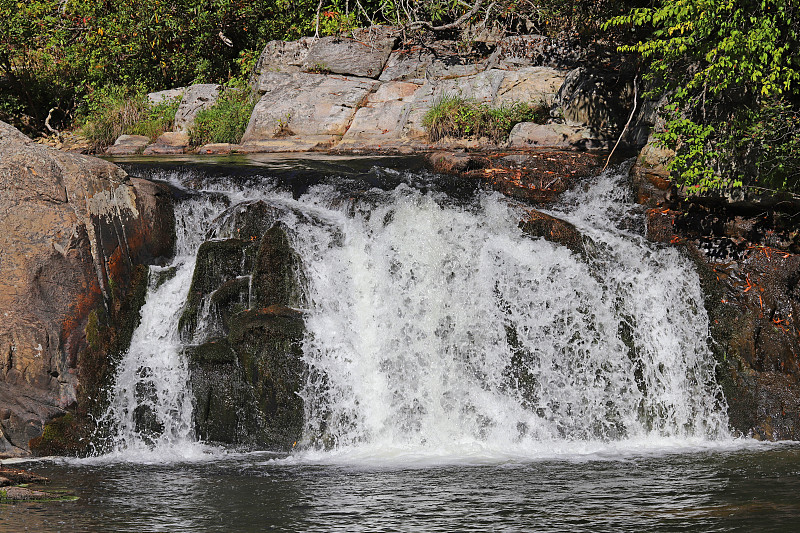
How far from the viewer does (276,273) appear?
30.2 ft

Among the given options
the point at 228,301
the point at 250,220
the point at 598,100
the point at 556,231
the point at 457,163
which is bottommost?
the point at 228,301

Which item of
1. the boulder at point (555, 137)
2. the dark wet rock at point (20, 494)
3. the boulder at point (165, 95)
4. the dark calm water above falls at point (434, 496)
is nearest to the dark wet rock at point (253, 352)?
the dark calm water above falls at point (434, 496)

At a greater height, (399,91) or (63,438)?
(399,91)

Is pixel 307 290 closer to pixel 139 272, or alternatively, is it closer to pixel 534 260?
pixel 139 272

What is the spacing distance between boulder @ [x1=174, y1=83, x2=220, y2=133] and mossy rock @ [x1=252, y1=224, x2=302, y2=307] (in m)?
9.06

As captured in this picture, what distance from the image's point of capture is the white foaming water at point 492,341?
880cm

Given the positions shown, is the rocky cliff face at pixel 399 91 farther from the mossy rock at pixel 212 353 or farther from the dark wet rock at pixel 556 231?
the mossy rock at pixel 212 353

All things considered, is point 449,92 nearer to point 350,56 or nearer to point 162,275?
point 350,56

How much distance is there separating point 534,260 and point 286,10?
13699 mm

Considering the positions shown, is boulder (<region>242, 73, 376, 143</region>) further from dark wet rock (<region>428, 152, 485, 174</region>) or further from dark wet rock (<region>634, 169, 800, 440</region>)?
dark wet rock (<region>634, 169, 800, 440</region>)

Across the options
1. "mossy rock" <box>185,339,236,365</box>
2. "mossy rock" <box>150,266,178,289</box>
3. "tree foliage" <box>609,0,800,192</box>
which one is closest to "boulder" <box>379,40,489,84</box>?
"tree foliage" <box>609,0,800,192</box>

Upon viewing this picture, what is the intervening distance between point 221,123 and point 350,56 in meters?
3.29

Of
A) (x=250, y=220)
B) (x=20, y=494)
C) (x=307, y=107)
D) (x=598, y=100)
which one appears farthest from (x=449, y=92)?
(x=20, y=494)

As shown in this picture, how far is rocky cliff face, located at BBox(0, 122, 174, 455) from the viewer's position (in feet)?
27.8
